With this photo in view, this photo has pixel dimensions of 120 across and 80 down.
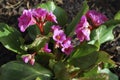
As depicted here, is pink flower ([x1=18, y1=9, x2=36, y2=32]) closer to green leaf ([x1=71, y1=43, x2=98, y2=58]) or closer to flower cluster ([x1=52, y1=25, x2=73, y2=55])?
flower cluster ([x1=52, y1=25, x2=73, y2=55])

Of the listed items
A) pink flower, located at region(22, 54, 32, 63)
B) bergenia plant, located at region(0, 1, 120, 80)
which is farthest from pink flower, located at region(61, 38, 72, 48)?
pink flower, located at region(22, 54, 32, 63)

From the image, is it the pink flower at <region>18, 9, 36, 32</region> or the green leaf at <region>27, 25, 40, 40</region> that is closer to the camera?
the pink flower at <region>18, 9, 36, 32</region>

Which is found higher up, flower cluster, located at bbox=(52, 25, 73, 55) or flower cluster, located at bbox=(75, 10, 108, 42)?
flower cluster, located at bbox=(75, 10, 108, 42)

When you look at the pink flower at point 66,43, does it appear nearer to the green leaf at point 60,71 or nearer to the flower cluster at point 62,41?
the flower cluster at point 62,41

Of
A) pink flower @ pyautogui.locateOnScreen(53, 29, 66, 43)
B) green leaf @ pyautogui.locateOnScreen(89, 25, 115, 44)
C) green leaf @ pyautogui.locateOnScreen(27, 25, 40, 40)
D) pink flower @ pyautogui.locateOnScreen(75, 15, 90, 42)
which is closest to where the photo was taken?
pink flower @ pyautogui.locateOnScreen(75, 15, 90, 42)

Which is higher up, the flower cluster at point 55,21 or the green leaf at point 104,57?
the flower cluster at point 55,21

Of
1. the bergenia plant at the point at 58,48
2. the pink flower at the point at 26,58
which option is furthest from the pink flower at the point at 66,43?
the pink flower at the point at 26,58
